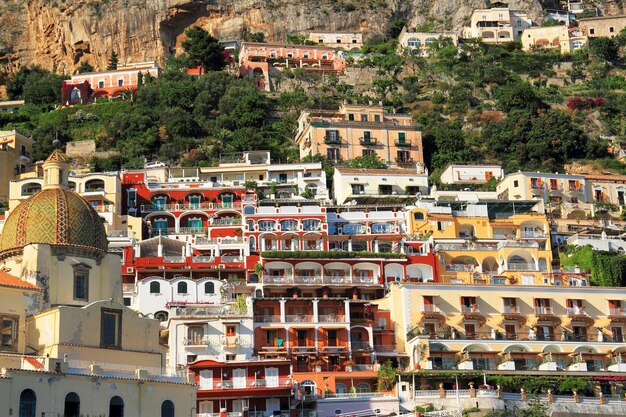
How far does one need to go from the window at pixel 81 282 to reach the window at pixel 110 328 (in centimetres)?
171

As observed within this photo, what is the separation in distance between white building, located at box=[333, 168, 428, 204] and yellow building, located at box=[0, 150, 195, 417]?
3363 cm

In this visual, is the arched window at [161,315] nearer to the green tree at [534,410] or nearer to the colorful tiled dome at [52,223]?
the colorful tiled dome at [52,223]

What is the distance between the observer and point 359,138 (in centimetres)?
9506

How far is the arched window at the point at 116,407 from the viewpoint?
148 ft

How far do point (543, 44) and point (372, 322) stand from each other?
236 feet

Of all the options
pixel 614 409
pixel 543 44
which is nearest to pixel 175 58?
pixel 543 44

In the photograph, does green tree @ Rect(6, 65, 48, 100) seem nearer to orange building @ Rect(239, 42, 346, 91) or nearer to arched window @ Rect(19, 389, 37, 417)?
orange building @ Rect(239, 42, 346, 91)

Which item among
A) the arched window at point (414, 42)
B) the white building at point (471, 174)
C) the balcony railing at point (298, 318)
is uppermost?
the arched window at point (414, 42)

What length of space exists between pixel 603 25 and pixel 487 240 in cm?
6470

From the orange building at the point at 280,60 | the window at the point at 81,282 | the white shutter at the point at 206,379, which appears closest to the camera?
the window at the point at 81,282

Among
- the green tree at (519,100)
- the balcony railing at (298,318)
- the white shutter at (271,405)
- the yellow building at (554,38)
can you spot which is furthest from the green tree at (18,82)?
the white shutter at (271,405)

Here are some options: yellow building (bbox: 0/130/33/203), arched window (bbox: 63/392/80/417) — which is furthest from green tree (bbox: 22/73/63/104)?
arched window (bbox: 63/392/80/417)

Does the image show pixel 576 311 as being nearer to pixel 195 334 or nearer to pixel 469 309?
pixel 469 309

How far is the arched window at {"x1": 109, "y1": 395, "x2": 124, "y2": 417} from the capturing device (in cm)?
4516
